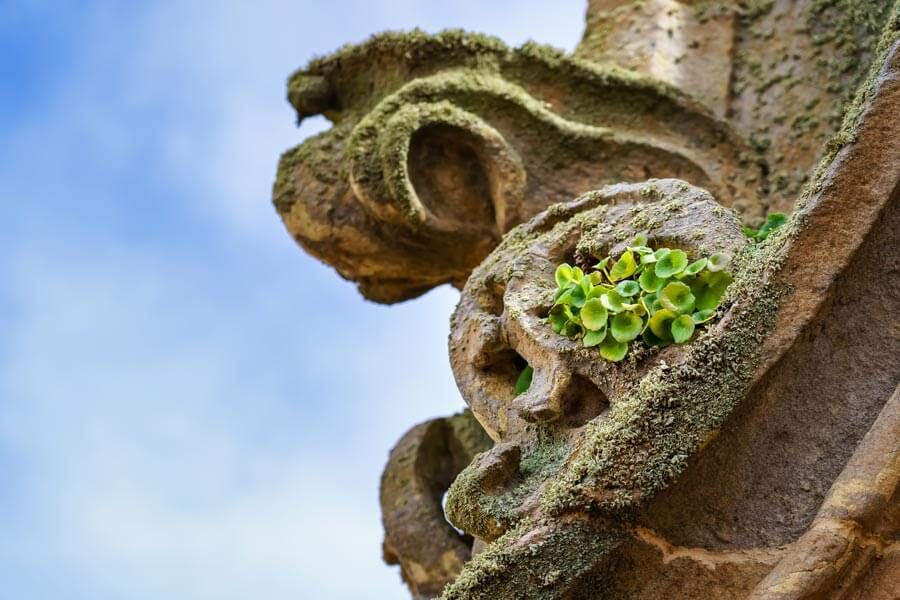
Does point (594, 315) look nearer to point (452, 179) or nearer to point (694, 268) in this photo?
point (694, 268)

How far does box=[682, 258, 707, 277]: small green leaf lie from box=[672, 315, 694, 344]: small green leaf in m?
0.09

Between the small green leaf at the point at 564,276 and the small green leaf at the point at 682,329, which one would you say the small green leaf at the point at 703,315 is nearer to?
the small green leaf at the point at 682,329

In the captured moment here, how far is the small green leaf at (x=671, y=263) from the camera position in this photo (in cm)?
231

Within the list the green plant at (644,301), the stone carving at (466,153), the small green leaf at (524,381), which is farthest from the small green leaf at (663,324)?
the stone carving at (466,153)

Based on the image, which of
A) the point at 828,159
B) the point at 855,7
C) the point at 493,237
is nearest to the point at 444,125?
the point at 493,237

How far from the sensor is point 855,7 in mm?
3738

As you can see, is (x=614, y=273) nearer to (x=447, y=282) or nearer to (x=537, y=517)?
(x=537, y=517)

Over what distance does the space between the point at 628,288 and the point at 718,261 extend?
135mm

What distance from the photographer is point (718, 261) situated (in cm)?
230

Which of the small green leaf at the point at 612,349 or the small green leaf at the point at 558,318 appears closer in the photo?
the small green leaf at the point at 612,349

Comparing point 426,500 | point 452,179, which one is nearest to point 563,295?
point 452,179

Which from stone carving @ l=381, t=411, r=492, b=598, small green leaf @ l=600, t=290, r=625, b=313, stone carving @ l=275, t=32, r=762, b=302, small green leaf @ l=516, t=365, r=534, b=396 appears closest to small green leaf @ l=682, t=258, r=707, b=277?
small green leaf @ l=600, t=290, r=625, b=313

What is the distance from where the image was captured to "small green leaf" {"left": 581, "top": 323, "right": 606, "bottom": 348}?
2293 mm

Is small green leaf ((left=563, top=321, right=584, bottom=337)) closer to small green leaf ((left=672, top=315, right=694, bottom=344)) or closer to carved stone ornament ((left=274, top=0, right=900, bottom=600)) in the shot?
carved stone ornament ((left=274, top=0, right=900, bottom=600))
